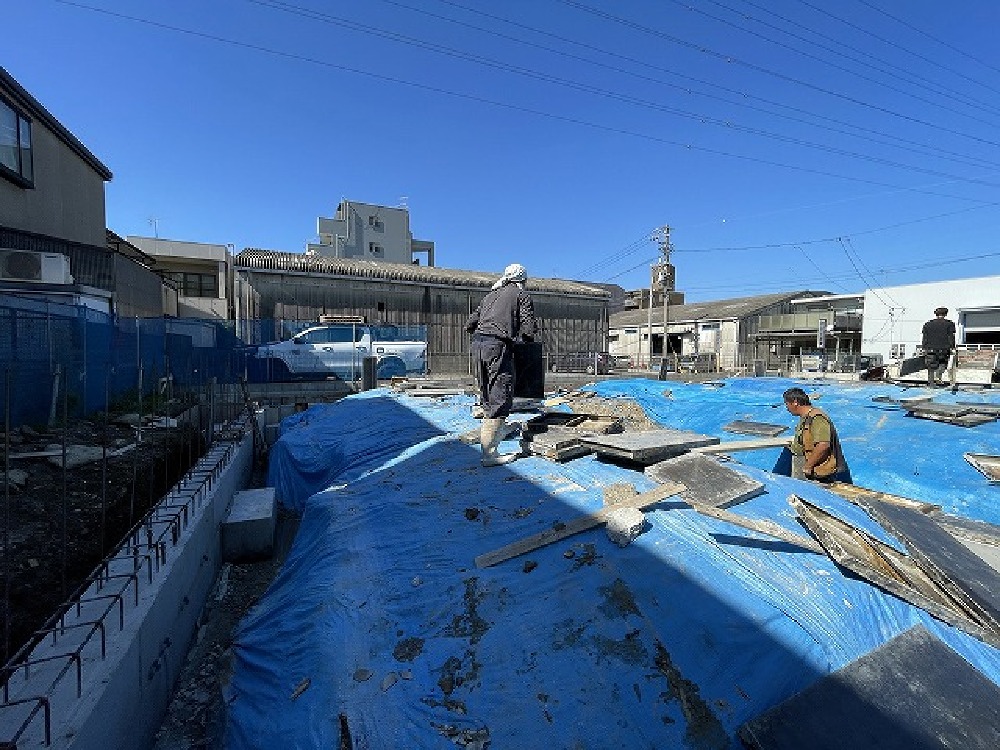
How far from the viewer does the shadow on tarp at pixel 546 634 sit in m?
1.47

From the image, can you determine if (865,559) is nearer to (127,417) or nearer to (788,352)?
(127,417)

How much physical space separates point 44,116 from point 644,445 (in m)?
15.8

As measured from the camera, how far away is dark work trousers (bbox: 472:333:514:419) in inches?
141

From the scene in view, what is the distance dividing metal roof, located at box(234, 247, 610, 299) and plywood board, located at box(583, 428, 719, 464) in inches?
636

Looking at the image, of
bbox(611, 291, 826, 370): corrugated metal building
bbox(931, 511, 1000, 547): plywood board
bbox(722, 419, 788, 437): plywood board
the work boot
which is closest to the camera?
bbox(931, 511, 1000, 547): plywood board

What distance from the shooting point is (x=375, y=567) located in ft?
7.73

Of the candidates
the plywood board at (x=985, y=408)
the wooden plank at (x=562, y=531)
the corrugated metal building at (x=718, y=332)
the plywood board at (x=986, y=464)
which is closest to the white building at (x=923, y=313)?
the corrugated metal building at (x=718, y=332)

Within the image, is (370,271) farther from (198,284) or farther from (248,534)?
(248,534)

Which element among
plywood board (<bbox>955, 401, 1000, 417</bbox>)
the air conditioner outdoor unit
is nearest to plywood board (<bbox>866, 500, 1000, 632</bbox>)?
plywood board (<bbox>955, 401, 1000, 417</bbox>)

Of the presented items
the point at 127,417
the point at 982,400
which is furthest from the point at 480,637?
the point at 982,400

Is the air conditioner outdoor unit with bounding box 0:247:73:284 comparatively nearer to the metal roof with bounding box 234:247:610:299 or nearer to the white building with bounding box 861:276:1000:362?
the metal roof with bounding box 234:247:610:299

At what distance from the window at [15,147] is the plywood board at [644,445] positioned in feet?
44.4

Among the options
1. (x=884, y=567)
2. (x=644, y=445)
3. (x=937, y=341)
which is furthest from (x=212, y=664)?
(x=937, y=341)

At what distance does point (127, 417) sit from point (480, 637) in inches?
283
